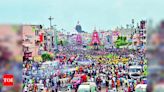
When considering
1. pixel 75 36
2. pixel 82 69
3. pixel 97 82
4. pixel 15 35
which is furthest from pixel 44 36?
pixel 15 35

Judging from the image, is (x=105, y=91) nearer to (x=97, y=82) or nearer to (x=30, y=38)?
(x=97, y=82)

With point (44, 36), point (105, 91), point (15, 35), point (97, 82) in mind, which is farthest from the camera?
point (44, 36)

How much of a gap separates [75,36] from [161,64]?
26.2 m

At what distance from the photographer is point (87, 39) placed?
27.9 meters

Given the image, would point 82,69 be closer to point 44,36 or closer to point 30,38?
point 30,38

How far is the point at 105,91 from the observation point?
58.7ft

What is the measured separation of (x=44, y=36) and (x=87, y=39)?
7.61 metres

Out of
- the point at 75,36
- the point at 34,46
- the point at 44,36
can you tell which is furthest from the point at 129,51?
the point at 44,36

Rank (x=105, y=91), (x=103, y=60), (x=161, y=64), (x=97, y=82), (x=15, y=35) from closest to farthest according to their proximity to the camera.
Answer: (x=161, y=64) → (x=15, y=35) → (x=105, y=91) → (x=97, y=82) → (x=103, y=60)

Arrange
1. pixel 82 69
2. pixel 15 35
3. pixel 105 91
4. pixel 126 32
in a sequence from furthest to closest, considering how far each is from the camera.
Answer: pixel 126 32 → pixel 82 69 → pixel 105 91 → pixel 15 35

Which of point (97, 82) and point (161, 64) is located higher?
point (161, 64)

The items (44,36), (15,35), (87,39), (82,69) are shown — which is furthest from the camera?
(44,36)

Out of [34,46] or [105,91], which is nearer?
[105,91]

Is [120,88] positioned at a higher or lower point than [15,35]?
lower
